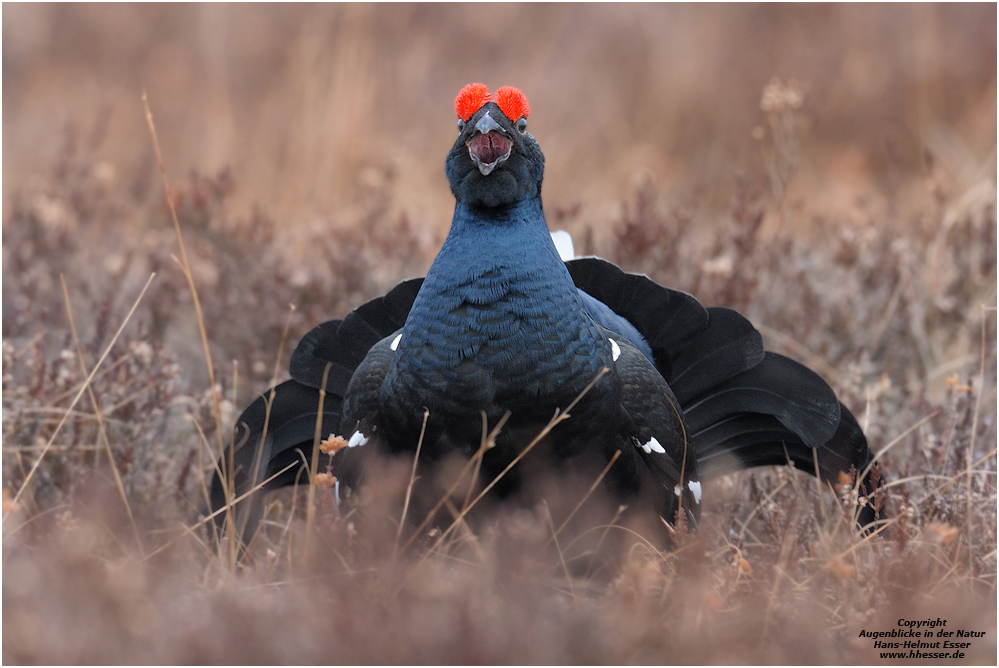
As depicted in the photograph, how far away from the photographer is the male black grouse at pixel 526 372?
2.47 metres

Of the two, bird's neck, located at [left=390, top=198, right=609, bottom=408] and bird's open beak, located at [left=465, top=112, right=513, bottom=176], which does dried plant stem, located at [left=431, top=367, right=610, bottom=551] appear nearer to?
bird's neck, located at [left=390, top=198, right=609, bottom=408]

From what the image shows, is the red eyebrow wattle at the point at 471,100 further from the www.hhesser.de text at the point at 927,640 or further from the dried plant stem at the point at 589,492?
the www.hhesser.de text at the point at 927,640

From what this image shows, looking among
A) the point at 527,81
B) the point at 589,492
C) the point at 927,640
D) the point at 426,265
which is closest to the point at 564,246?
the point at 589,492

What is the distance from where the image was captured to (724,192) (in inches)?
344

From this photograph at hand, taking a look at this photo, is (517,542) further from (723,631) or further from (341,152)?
(341,152)

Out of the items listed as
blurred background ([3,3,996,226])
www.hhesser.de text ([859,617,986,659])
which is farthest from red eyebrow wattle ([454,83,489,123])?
blurred background ([3,3,996,226])

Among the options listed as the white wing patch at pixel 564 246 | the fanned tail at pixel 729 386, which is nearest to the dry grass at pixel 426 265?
the fanned tail at pixel 729 386

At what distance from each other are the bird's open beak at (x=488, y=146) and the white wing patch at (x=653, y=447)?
959 mm

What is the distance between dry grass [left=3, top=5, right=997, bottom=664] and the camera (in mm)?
1944

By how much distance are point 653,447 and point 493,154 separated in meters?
1.02

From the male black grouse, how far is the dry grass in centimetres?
17

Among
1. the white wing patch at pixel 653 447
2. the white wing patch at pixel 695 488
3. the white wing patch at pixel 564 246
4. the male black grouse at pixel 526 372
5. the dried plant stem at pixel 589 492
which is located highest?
the white wing patch at pixel 564 246

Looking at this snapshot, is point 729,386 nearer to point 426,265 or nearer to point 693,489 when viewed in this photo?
point 693,489

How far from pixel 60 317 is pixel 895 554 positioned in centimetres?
443
